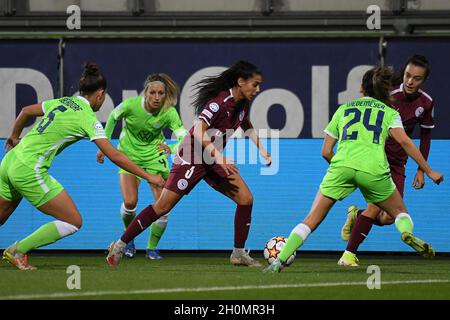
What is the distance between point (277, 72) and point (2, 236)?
12.4 ft

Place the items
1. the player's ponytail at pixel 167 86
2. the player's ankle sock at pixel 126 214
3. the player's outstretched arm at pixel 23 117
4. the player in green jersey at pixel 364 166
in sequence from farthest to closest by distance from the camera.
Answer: the player's ankle sock at pixel 126 214 → the player's ponytail at pixel 167 86 → the player's outstretched arm at pixel 23 117 → the player in green jersey at pixel 364 166

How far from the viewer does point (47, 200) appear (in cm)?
916

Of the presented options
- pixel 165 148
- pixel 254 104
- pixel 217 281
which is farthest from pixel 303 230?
pixel 254 104

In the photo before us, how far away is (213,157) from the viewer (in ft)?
32.1

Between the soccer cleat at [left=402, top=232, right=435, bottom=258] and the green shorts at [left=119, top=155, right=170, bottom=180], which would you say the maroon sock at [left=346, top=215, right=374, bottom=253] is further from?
the green shorts at [left=119, top=155, right=170, bottom=180]

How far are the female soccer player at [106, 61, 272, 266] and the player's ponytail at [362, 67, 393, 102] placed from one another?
111 centimetres

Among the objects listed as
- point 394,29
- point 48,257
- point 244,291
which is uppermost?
point 394,29

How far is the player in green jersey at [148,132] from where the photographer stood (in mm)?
11258

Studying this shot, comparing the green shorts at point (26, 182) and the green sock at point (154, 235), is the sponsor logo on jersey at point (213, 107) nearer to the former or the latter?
the green shorts at point (26, 182)

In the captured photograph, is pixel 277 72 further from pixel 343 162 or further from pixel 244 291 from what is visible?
pixel 244 291

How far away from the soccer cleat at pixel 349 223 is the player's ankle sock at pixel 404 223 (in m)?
2.08

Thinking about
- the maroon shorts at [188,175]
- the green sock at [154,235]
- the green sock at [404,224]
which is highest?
the maroon shorts at [188,175]

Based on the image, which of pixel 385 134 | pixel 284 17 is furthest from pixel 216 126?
pixel 284 17

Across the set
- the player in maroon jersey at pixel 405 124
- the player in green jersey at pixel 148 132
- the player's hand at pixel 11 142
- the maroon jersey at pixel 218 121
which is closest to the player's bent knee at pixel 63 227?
the player's hand at pixel 11 142
